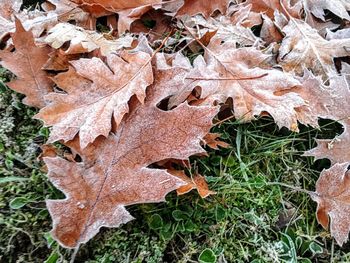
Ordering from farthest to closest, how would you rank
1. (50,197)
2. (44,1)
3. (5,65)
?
(44,1), (5,65), (50,197)

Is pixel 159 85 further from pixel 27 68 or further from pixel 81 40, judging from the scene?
pixel 27 68

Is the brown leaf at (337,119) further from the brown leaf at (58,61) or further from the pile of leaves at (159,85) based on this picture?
the brown leaf at (58,61)

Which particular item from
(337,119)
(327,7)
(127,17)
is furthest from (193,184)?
(327,7)

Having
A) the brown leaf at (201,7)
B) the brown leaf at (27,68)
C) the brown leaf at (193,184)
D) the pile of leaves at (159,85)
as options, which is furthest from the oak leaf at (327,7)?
the brown leaf at (27,68)

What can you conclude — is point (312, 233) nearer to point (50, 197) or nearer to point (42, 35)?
point (50, 197)

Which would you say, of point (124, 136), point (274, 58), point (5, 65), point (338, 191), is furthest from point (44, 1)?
point (338, 191)

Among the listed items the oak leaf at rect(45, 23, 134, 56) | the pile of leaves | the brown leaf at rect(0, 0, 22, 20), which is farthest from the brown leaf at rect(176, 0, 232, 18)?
the brown leaf at rect(0, 0, 22, 20)
